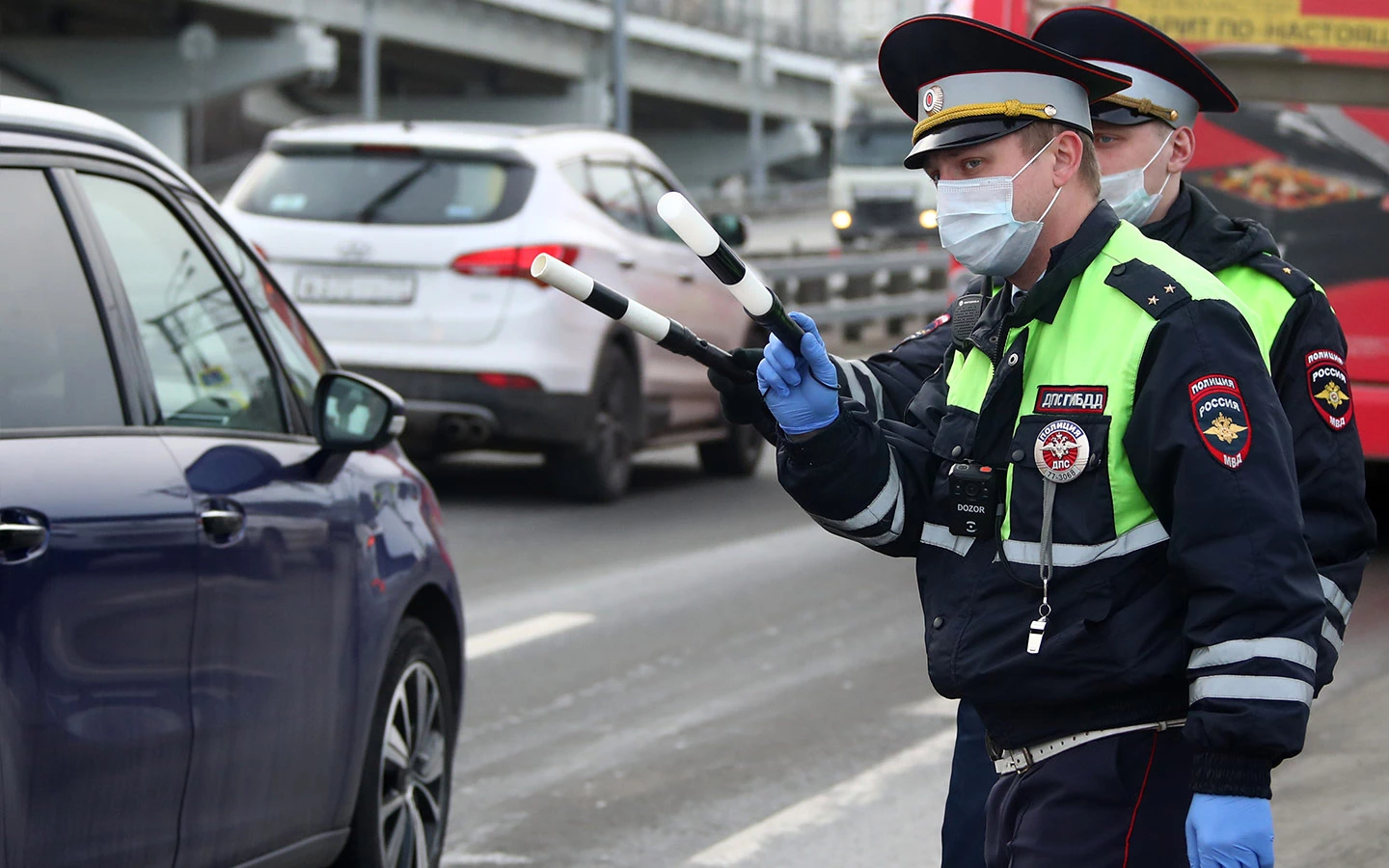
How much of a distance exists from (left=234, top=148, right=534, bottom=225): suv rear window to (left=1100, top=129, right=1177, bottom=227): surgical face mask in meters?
7.00

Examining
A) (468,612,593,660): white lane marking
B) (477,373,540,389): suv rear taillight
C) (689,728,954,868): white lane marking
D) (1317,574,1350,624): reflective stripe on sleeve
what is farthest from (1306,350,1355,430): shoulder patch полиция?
(477,373,540,389): suv rear taillight

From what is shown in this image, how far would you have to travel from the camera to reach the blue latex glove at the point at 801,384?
3115mm

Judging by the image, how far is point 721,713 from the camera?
7125 millimetres

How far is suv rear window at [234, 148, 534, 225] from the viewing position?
10984mm

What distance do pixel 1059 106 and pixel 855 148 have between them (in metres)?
36.0

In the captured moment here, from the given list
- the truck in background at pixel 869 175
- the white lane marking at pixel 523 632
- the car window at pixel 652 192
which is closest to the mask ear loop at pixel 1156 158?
the white lane marking at pixel 523 632

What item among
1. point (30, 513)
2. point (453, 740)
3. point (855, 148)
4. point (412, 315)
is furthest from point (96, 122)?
point (855, 148)

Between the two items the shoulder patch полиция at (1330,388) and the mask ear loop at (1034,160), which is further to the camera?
the shoulder patch полиция at (1330,388)

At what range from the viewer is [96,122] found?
4.18m

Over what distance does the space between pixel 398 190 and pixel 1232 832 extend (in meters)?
8.65

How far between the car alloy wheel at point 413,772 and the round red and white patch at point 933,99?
207 cm

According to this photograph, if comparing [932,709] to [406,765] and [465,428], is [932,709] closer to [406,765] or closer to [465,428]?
[406,765]

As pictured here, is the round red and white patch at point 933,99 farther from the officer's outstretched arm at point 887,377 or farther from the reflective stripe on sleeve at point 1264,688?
the reflective stripe on sleeve at point 1264,688

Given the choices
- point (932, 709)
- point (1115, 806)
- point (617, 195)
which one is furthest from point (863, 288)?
point (1115, 806)
